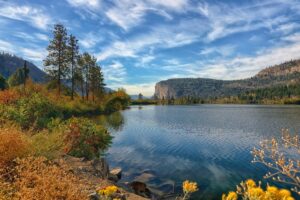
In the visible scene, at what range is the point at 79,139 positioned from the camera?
1467 centimetres

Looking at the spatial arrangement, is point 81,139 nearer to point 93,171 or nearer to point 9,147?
point 93,171

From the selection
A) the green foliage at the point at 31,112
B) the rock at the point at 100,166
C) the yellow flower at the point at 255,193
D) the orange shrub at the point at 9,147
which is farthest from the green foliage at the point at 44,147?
the green foliage at the point at 31,112

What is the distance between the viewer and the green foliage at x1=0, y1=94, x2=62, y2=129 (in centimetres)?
1549

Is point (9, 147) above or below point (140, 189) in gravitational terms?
above

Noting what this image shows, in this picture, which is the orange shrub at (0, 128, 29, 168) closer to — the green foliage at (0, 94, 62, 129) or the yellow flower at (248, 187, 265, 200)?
the yellow flower at (248, 187, 265, 200)

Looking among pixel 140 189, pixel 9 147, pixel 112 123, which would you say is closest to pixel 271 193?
pixel 9 147

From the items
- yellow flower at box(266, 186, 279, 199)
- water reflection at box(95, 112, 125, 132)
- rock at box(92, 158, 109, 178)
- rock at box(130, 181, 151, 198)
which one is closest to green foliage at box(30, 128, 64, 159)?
rock at box(92, 158, 109, 178)

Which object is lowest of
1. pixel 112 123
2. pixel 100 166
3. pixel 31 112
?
pixel 112 123

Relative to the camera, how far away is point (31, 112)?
66.0ft

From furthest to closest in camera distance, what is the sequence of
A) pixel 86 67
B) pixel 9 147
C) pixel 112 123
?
1. pixel 86 67
2. pixel 112 123
3. pixel 9 147

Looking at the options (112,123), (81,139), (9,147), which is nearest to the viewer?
(9,147)

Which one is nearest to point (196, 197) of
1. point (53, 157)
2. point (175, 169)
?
point (175, 169)

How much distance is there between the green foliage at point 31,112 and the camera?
15.5m

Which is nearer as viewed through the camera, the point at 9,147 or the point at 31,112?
the point at 9,147
